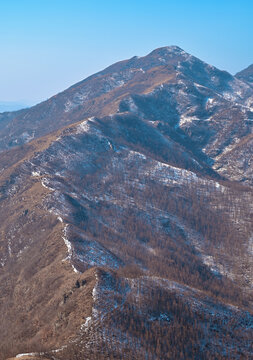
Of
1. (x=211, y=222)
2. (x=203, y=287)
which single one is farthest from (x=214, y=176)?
(x=203, y=287)

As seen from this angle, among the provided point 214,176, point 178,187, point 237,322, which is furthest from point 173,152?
point 237,322

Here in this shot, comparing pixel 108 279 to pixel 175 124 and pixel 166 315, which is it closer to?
pixel 166 315

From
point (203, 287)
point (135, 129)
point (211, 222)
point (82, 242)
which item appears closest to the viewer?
point (82, 242)

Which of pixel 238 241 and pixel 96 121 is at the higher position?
pixel 96 121

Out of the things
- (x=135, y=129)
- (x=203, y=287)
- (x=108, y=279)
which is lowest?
(x=203, y=287)

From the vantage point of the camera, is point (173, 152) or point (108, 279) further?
point (173, 152)

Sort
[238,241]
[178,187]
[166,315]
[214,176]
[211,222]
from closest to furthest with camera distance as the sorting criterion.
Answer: [166,315] < [238,241] < [211,222] < [178,187] < [214,176]
